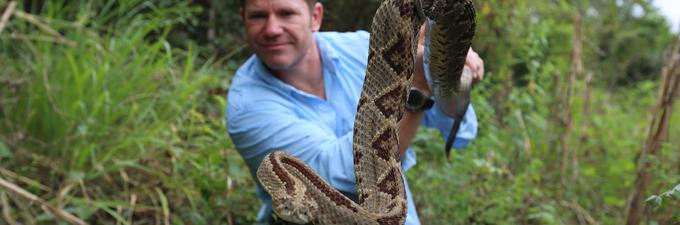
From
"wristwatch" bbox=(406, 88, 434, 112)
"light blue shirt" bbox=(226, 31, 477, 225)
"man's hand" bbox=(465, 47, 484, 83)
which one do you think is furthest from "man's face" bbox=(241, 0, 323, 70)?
"wristwatch" bbox=(406, 88, 434, 112)

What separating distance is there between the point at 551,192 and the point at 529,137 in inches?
17.0

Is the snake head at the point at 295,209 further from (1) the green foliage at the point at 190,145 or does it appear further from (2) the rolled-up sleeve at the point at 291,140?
(1) the green foliage at the point at 190,145

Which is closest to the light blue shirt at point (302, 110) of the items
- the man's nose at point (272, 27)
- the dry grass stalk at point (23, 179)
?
the man's nose at point (272, 27)

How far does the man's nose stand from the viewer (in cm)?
355

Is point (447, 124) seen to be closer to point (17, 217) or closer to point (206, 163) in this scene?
point (206, 163)

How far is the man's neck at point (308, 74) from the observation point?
12.5ft

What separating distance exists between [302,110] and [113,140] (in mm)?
2033

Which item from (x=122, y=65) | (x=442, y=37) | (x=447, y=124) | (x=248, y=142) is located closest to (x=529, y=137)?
(x=447, y=124)

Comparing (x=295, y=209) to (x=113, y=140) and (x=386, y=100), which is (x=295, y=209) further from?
(x=113, y=140)

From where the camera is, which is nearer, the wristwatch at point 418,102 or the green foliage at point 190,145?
the wristwatch at point 418,102

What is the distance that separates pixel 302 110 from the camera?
3703 mm

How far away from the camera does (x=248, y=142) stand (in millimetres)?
3674

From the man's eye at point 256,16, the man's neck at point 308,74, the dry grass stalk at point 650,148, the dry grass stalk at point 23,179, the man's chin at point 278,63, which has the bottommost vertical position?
the dry grass stalk at point 23,179

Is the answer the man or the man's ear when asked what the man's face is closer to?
the man
